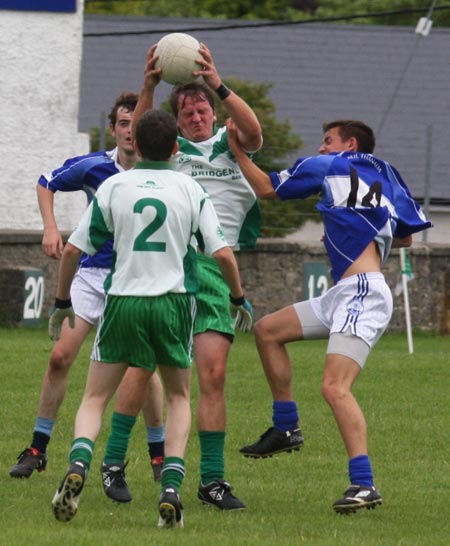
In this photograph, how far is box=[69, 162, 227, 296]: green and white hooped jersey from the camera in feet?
24.0

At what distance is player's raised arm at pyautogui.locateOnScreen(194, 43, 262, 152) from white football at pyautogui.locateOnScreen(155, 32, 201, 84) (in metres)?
0.04

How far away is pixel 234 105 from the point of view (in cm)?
825

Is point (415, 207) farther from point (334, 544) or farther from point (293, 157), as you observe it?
point (293, 157)

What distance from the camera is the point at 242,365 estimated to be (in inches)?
627

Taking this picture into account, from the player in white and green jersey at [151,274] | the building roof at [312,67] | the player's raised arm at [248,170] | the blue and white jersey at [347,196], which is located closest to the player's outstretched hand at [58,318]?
the player in white and green jersey at [151,274]

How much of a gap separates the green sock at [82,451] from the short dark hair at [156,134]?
1367 millimetres

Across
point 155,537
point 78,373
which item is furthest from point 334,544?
point 78,373

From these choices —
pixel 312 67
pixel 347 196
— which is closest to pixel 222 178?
pixel 347 196

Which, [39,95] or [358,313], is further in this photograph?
[39,95]

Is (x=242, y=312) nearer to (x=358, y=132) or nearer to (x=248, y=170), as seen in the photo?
(x=248, y=170)

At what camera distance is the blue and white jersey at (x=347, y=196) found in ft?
27.4

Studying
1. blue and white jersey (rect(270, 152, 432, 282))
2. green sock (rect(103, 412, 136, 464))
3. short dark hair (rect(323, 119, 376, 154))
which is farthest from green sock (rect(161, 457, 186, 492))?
short dark hair (rect(323, 119, 376, 154))

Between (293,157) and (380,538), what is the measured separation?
19.6 metres

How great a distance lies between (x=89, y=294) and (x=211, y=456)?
1.30 m
